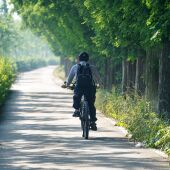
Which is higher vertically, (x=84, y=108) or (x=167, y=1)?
(x=167, y=1)

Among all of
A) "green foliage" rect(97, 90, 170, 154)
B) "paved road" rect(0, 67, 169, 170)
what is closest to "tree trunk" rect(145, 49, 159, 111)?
"green foliage" rect(97, 90, 170, 154)

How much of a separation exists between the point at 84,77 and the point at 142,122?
1712 mm

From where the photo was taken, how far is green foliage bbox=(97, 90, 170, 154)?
14.1 m

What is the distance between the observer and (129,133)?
1655 cm

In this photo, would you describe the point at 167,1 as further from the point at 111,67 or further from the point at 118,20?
the point at 111,67

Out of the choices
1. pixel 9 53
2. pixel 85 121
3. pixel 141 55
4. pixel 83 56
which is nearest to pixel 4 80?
pixel 141 55

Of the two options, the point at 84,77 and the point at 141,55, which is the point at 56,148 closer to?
the point at 84,77

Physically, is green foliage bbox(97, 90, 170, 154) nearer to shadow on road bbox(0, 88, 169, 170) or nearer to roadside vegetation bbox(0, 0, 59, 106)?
shadow on road bbox(0, 88, 169, 170)

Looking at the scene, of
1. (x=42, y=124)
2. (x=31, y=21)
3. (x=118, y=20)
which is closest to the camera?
(x=118, y=20)

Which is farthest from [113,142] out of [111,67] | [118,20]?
[111,67]

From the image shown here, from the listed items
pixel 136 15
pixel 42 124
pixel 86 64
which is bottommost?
pixel 42 124

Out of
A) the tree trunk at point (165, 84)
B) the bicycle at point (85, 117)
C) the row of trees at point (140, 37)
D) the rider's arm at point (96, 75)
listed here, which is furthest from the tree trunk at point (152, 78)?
the bicycle at point (85, 117)

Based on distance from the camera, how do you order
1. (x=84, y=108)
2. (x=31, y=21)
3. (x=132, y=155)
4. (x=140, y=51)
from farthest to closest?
(x=31, y=21) → (x=140, y=51) → (x=84, y=108) → (x=132, y=155)

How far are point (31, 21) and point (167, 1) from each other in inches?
1538
